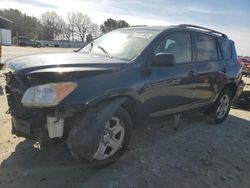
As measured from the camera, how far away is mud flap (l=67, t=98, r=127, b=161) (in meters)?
3.67

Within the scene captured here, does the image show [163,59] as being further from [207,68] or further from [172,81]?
[207,68]

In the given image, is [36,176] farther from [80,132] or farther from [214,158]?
[214,158]

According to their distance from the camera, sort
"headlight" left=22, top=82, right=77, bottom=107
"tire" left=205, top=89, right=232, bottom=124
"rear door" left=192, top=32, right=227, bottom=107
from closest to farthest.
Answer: "headlight" left=22, top=82, right=77, bottom=107 < "rear door" left=192, top=32, right=227, bottom=107 < "tire" left=205, top=89, right=232, bottom=124

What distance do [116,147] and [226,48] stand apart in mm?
3872

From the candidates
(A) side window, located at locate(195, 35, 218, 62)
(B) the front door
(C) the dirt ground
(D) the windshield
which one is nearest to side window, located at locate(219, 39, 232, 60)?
(A) side window, located at locate(195, 35, 218, 62)

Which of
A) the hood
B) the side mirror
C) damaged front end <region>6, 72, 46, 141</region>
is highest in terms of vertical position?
the side mirror

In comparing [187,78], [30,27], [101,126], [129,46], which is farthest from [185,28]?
[30,27]

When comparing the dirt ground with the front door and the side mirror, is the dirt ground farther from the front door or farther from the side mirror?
the side mirror

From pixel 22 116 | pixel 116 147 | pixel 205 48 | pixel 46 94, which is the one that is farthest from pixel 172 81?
pixel 22 116

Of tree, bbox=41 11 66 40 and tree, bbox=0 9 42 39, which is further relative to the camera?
tree, bbox=41 11 66 40

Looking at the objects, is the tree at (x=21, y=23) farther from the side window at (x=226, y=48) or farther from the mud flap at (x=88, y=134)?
the mud flap at (x=88, y=134)

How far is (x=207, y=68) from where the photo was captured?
5.97 m

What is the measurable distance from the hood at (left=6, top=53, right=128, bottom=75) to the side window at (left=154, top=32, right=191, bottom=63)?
876 mm

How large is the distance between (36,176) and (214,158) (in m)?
2.56
